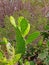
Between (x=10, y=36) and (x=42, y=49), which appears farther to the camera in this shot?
(x=10, y=36)

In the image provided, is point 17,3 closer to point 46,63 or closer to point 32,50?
point 32,50

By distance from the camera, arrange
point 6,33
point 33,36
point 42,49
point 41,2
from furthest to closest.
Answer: point 41,2 → point 6,33 → point 42,49 → point 33,36

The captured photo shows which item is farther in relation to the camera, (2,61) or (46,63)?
(46,63)

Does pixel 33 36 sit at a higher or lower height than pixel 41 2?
higher

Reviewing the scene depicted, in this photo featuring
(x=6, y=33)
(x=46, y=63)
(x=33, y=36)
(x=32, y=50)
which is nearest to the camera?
(x=33, y=36)

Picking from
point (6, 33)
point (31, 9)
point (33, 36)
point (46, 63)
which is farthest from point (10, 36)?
point (31, 9)

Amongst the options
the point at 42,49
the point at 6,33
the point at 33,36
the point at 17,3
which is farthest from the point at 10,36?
the point at 17,3

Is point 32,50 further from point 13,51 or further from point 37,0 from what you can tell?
point 37,0

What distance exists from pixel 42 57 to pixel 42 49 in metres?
0.10

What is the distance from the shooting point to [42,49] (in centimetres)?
142

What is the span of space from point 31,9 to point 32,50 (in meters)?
2.20

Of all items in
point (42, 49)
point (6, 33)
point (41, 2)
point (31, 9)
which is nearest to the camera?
point (42, 49)

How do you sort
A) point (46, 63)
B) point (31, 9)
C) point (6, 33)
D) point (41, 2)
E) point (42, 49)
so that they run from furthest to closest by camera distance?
1. point (41, 2)
2. point (31, 9)
3. point (6, 33)
4. point (42, 49)
5. point (46, 63)

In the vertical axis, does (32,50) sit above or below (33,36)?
below
